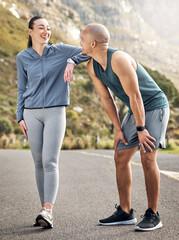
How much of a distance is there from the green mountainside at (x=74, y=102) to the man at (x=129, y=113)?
1790 cm

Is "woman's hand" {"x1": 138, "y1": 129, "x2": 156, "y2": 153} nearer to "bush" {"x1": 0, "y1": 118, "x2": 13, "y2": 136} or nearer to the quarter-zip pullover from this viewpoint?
the quarter-zip pullover

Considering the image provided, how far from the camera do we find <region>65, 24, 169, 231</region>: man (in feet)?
11.2

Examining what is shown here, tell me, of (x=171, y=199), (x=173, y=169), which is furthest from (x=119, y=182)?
(x=173, y=169)

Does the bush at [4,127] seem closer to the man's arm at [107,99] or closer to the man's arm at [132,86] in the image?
the man's arm at [107,99]

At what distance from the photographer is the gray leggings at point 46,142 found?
12.3 feet

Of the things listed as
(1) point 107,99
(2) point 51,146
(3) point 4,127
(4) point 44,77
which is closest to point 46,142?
(2) point 51,146

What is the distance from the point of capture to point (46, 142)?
12.4 feet

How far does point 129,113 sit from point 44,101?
879mm

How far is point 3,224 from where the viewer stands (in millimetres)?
3691

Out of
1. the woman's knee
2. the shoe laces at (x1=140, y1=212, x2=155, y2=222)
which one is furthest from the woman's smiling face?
the shoe laces at (x1=140, y1=212, x2=155, y2=222)

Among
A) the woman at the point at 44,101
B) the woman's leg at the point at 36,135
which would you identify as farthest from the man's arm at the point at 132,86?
the woman's leg at the point at 36,135

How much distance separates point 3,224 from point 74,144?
1814cm

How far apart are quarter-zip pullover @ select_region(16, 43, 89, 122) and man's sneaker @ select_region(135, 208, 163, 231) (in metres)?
1.38

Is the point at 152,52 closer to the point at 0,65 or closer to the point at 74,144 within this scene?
the point at 0,65
